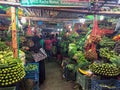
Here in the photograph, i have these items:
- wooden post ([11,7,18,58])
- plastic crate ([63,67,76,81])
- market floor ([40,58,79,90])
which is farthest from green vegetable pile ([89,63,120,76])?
plastic crate ([63,67,76,81])

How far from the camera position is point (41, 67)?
6648 millimetres

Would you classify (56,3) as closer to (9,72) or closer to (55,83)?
(9,72)

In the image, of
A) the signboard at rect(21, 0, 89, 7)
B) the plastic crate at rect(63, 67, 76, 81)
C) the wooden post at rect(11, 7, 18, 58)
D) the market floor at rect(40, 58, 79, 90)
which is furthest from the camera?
the plastic crate at rect(63, 67, 76, 81)

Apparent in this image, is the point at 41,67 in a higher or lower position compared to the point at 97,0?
lower

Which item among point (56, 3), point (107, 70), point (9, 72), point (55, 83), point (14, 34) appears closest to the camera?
point (9, 72)

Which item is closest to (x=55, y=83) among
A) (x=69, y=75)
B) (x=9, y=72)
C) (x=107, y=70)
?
(x=69, y=75)

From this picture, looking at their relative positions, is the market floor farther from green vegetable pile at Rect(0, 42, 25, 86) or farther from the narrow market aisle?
green vegetable pile at Rect(0, 42, 25, 86)

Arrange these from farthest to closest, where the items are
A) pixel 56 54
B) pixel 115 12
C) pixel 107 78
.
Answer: pixel 56 54, pixel 115 12, pixel 107 78

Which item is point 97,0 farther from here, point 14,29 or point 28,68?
point 28,68

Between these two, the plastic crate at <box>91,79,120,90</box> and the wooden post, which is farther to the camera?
the wooden post

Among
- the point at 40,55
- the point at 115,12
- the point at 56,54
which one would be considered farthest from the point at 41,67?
the point at 56,54

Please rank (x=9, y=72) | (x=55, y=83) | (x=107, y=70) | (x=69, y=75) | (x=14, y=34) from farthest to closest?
(x=69, y=75) < (x=55, y=83) < (x=14, y=34) < (x=107, y=70) < (x=9, y=72)

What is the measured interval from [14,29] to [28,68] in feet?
4.26

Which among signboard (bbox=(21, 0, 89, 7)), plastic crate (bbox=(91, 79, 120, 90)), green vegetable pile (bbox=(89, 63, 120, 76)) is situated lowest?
plastic crate (bbox=(91, 79, 120, 90))
